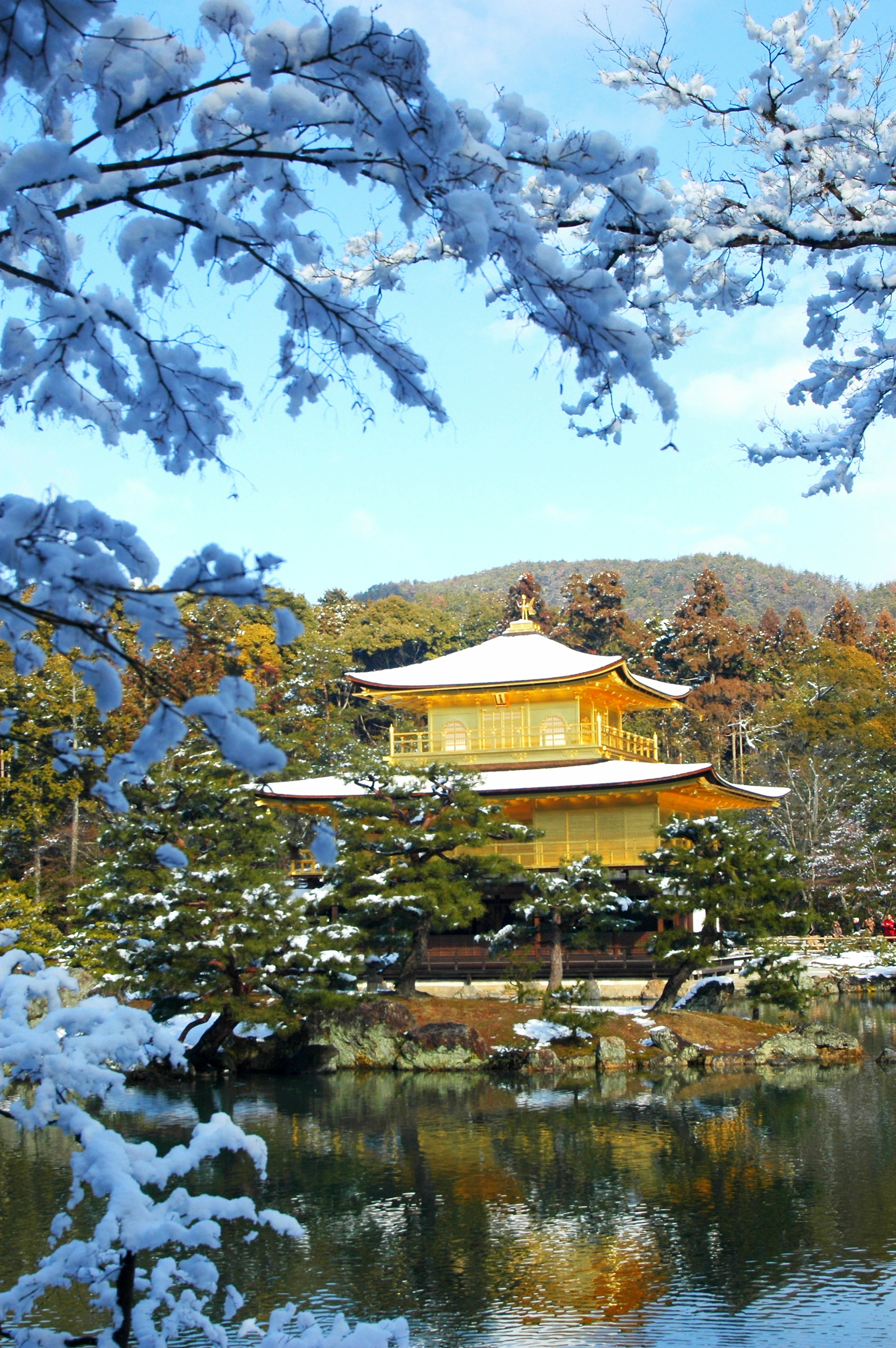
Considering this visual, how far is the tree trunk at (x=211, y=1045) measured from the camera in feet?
46.8

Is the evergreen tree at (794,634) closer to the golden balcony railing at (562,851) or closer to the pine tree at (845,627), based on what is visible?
the pine tree at (845,627)

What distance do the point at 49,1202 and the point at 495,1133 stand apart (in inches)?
151

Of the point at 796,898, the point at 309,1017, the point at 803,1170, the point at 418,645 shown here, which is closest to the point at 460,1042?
the point at 309,1017

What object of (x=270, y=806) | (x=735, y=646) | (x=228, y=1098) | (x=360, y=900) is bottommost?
(x=228, y=1098)

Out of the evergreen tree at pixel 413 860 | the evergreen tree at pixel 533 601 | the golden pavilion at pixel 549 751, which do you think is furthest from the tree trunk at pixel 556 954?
the evergreen tree at pixel 533 601

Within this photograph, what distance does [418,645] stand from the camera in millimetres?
49031

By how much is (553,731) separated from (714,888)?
316 inches

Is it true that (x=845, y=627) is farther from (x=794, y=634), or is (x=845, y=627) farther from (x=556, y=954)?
(x=556, y=954)

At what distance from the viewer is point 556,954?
18.1 meters

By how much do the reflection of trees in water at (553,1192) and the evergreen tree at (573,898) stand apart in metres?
4.14

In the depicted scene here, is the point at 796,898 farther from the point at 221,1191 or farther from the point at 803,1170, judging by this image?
the point at 221,1191

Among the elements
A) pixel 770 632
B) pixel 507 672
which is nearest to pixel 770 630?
pixel 770 632

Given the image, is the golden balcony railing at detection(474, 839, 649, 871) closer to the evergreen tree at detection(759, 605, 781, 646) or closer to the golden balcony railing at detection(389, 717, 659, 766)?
the golden balcony railing at detection(389, 717, 659, 766)

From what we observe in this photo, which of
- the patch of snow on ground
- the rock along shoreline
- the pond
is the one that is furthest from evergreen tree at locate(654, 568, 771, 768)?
the pond
